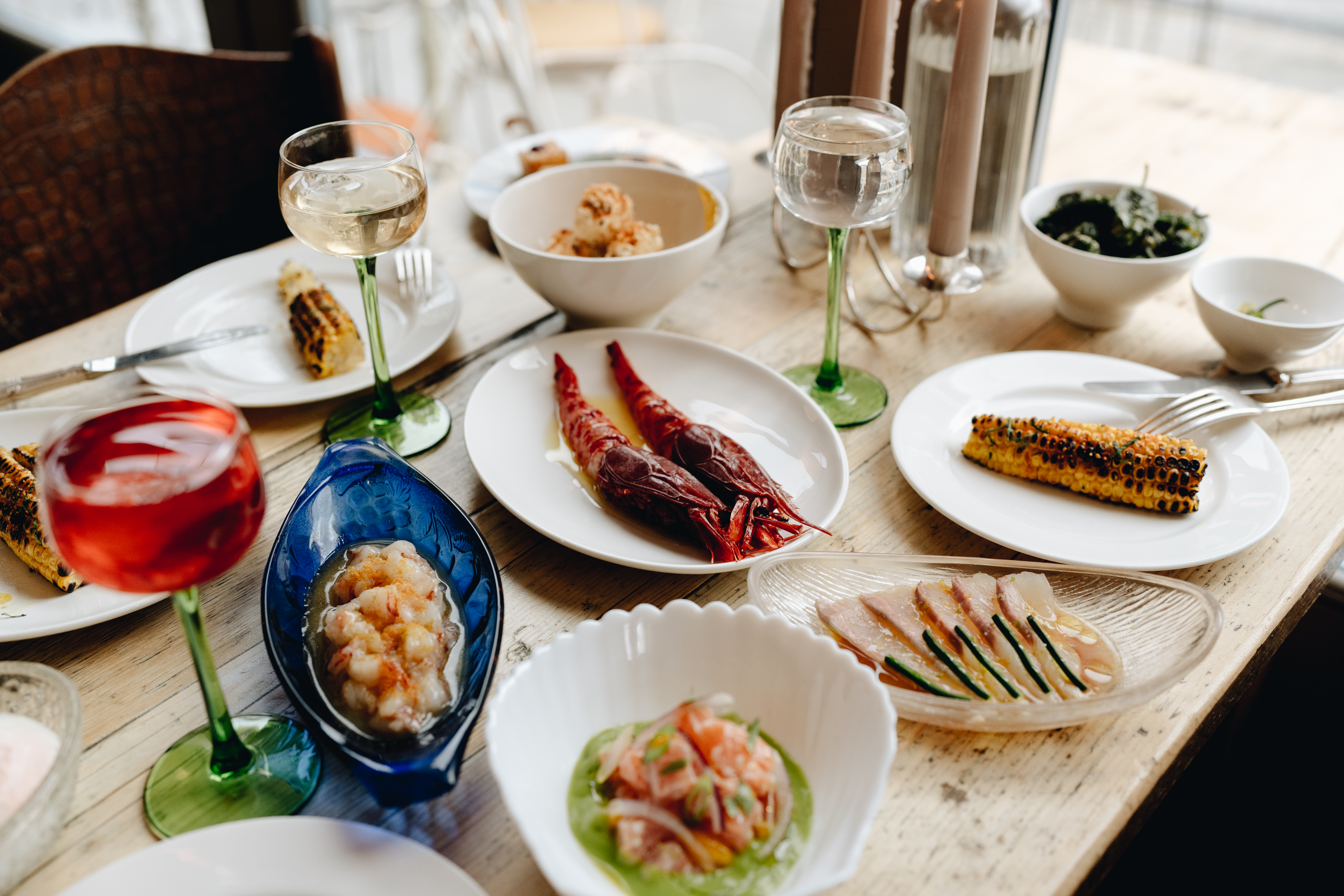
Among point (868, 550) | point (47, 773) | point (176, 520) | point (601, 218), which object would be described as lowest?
point (868, 550)

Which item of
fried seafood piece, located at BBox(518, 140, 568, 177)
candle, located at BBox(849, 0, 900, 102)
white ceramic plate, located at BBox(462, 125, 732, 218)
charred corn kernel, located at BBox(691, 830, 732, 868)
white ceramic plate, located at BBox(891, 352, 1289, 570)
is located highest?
candle, located at BBox(849, 0, 900, 102)

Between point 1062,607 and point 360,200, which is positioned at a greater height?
point 360,200

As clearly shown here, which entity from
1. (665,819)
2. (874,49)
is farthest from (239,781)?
(874,49)

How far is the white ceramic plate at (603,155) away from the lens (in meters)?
1.89

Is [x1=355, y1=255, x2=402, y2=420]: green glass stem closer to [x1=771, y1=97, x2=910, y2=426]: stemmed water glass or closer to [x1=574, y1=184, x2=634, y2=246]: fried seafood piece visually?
[x1=574, y1=184, x2=634, y2=246]: fried seafood piece

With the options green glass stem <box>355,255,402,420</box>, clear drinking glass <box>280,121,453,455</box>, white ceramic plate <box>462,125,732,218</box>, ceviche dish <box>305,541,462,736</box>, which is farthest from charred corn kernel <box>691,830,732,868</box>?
white ceramic plate <box>462,125,732,218</box>

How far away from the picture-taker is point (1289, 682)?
1894mm

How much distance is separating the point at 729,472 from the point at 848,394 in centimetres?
35

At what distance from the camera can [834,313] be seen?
4.43 feet

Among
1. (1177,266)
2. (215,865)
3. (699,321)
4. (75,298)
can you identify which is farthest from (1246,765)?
(75,298)

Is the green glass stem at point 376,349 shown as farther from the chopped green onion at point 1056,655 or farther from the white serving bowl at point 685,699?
the chopped green onion at point 1056,655

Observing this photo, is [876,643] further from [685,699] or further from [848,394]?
[848,394]

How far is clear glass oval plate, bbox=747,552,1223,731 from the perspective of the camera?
867 millimetres

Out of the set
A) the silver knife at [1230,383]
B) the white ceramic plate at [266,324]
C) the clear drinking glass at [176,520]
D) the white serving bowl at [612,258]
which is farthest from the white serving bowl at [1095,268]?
the clear drinking glass at [176,520]
